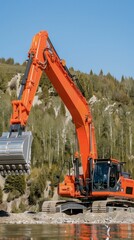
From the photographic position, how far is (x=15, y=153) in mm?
20594

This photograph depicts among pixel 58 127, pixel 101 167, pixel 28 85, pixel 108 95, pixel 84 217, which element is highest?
pixel 108 95

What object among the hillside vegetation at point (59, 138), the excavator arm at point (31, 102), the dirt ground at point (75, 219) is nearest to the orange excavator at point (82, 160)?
the excavator arm at point (31, 102)

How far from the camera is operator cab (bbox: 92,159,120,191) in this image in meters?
30.9

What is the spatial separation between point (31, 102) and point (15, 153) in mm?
Answer: 4865

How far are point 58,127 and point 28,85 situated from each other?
49.4m

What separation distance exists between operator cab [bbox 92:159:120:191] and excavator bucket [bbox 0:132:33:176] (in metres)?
10.5

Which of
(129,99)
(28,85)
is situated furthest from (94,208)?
(129,99)

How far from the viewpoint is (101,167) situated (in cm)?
3116

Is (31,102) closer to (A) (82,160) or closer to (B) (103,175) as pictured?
(A) (82,160)

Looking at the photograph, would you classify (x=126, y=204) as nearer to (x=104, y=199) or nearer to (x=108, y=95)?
(x=104, y=199)

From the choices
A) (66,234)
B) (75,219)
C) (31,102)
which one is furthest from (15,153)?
(75,219)

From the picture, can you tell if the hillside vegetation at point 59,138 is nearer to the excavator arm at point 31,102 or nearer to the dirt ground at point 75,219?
the excavator arm at point 31,102

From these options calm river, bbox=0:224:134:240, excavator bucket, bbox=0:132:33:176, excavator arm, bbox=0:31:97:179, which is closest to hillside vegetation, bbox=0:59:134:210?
excavator arm, bbox=0:31:97:179

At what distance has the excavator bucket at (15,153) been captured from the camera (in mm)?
20612
